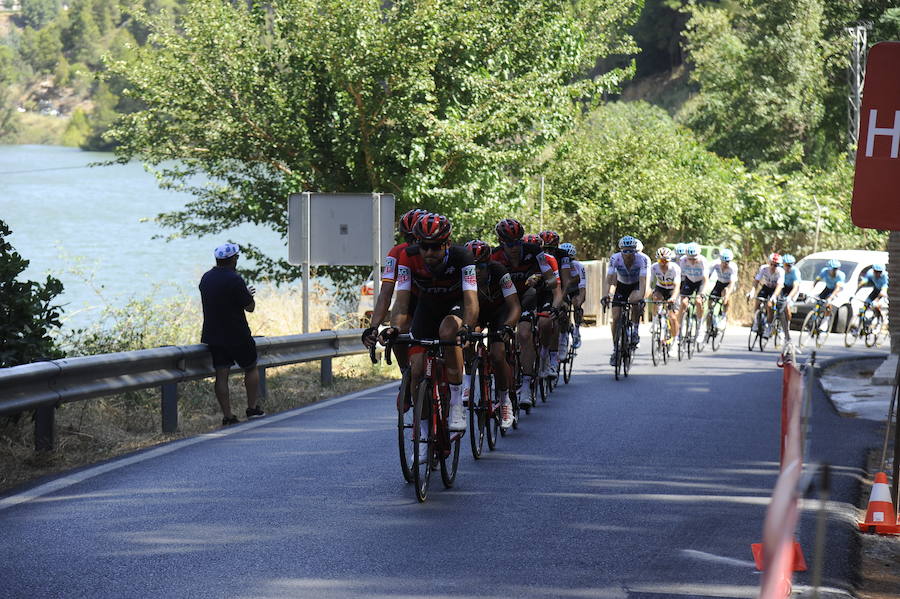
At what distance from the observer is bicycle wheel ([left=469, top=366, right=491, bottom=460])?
9594 mm

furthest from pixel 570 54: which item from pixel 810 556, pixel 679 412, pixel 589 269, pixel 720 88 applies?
pixel 720 88

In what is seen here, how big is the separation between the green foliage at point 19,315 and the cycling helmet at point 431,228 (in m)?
3.78

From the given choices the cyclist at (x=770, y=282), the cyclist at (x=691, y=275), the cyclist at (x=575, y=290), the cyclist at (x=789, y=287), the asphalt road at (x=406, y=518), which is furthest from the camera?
the cyclist at (x=770, y=282)

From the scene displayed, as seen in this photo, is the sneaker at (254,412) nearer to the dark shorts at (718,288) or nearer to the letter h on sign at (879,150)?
the letter h on sign at (879,150)

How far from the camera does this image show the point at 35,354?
33.7 feet

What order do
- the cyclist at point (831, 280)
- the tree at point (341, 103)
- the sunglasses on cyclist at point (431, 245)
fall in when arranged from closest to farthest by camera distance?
the sunglasses on cyclist at point (431, 245), the tree at point (341, 103), the cyclist at point (831, 280)

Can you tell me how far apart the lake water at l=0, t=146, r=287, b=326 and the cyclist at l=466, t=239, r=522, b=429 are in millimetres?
7197

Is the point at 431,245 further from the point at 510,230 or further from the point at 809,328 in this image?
the point at 809,328

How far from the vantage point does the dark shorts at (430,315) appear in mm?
8922

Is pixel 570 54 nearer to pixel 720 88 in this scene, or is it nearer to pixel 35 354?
pixel 35 354

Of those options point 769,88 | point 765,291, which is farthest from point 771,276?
point 769,88

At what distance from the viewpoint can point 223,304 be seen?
12031 mm

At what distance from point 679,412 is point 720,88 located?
165 ft

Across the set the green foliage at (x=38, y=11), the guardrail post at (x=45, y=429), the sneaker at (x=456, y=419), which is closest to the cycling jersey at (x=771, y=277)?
the sneaker at (x=456, y=419)
